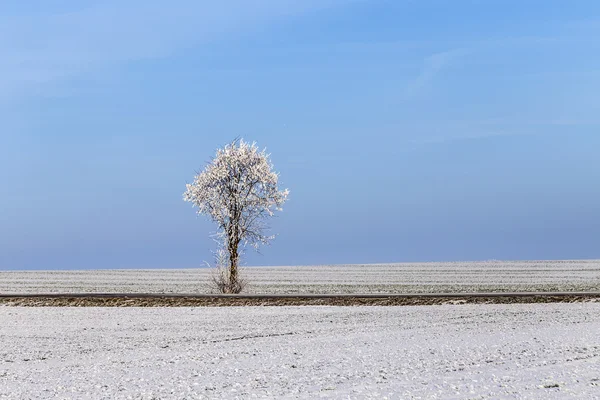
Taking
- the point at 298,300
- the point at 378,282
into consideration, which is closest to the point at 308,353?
the point at 298,300

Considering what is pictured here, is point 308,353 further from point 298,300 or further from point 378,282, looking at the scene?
point 378,282

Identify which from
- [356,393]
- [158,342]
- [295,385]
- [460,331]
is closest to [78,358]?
[158,342]

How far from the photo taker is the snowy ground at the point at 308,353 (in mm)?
10672

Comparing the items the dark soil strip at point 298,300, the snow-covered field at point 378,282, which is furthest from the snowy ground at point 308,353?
the snow-covered field at point 378,282

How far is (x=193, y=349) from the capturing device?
48.3 ft

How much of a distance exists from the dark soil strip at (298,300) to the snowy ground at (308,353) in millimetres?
1349

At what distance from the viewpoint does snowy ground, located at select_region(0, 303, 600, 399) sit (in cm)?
1067

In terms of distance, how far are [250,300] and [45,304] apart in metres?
6.72

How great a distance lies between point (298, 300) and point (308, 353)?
31.6 feet

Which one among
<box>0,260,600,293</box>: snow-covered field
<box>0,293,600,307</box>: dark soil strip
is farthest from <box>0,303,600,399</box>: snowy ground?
<box>0,260,600,293</box>: snow-covered field

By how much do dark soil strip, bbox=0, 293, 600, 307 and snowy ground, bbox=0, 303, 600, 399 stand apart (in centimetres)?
135

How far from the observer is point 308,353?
13.9 metres

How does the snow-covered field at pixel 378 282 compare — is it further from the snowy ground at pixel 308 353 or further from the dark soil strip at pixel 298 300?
the snowy ground at pixel 308 353

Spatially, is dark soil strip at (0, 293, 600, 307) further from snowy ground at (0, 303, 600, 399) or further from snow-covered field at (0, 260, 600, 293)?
snow-covered field at (0, 260, 600, 293)
